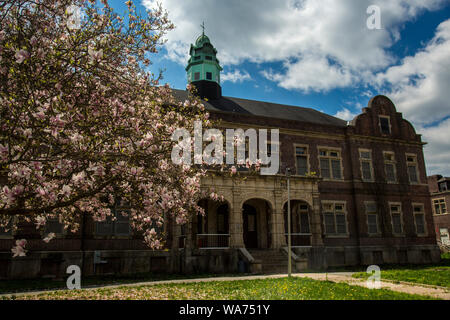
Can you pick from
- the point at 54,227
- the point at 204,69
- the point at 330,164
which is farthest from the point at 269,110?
the point at 54,227

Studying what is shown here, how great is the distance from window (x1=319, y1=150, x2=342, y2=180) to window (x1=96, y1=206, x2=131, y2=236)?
1374 centimetres

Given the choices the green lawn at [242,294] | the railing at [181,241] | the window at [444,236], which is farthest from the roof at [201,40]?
the window at [444,236]

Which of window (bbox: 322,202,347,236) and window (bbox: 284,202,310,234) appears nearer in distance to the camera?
window (bbox: 284,202,310,234)

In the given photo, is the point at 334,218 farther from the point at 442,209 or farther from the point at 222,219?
the point at 442,209

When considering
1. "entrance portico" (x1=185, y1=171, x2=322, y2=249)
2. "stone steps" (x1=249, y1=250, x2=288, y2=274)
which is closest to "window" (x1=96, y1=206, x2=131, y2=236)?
"entrance portico" (x1=185, y1=171, x2=322, y2=249)

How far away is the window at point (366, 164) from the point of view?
24.8 m

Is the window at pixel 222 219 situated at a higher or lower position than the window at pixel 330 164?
lower

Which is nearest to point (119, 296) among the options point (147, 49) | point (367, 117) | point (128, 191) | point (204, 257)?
point (128, 191)

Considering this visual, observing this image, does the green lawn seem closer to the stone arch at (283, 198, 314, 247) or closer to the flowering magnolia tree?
the flowering magnolia tree

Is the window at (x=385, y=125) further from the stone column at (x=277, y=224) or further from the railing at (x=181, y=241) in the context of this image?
the railing at (x=181, y=241)

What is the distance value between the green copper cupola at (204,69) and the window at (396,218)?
52.9 feet

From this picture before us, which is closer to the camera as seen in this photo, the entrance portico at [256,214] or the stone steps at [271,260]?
the stone steps at [271,260]

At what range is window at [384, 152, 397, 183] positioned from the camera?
25578mm
